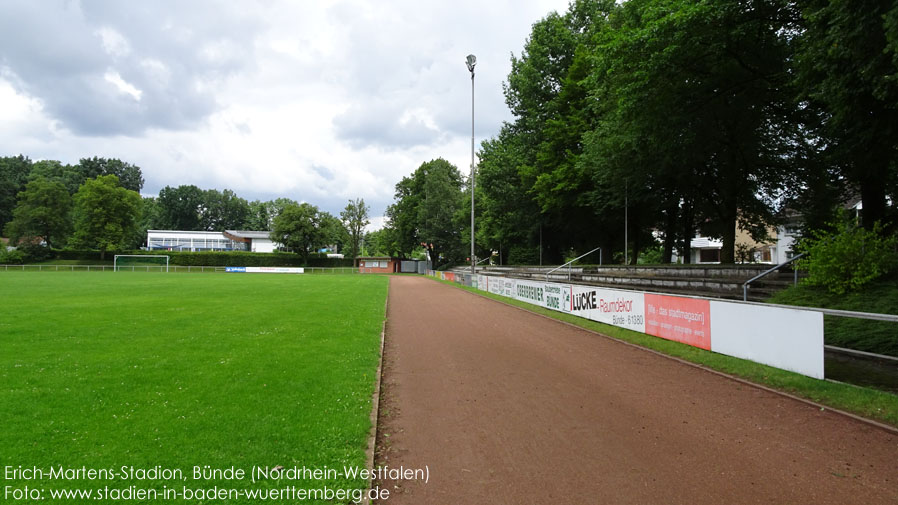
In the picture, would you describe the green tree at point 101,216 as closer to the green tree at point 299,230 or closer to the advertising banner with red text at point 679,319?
the green tree at point 299,230

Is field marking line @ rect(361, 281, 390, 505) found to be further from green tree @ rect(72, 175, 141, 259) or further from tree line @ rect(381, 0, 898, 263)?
green tree @ rect(72, 175, 141, 259)

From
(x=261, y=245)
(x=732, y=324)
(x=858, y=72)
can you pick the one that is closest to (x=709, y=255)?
(x=858, y=72)

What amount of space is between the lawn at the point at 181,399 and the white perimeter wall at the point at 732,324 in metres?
7.21

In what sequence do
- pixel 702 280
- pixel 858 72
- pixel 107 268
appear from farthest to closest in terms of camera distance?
1. pixel 107 268
2. pixel 702 280
3. pixel 858 72

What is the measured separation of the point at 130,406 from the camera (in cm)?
542

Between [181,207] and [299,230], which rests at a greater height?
[181,207]

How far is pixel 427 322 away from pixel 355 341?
16.0 ft

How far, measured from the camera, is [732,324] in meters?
9.23

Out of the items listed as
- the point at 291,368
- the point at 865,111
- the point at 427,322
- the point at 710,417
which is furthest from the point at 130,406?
the point at 865,111

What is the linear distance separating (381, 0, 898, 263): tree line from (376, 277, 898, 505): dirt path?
661 centimetres

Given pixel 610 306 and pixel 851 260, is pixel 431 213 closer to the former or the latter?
pixel 610 306

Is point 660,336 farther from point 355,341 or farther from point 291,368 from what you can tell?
point 291,368

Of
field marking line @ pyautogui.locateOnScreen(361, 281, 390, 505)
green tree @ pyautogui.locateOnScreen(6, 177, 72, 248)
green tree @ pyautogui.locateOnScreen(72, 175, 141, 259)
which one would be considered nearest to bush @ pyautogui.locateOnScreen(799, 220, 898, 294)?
field marking line @ pyautogui.locateOnScreen(361, 281, 390, 505)

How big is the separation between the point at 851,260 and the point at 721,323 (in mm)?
4990
